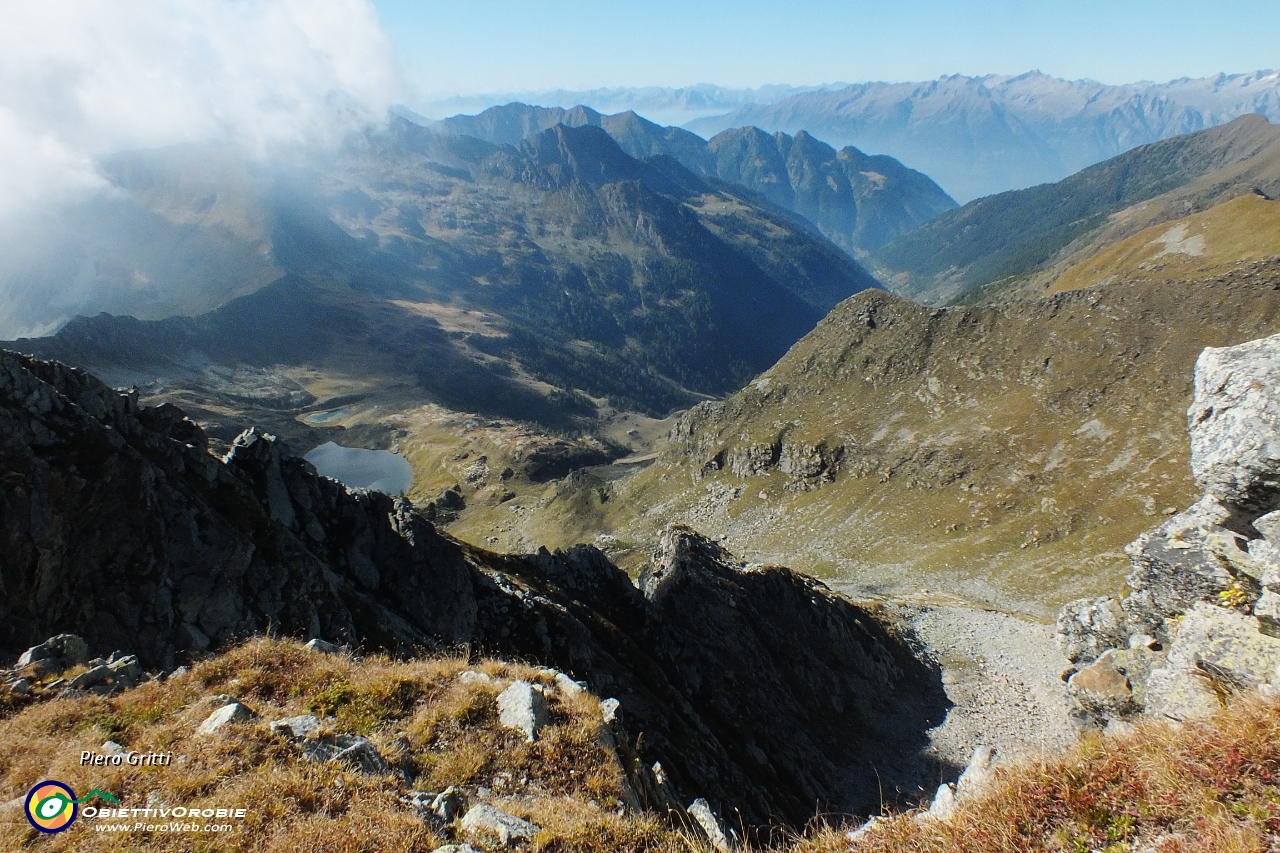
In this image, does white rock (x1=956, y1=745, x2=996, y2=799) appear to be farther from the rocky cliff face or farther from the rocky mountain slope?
the rocky mountain slope

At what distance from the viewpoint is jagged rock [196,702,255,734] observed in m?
10.7

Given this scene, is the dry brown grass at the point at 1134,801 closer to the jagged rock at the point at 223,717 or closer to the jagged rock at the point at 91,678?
the jagged rock at the point at 223,717

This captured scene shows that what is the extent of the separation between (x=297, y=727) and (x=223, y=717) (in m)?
1.21

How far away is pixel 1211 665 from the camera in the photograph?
1294 centimetres

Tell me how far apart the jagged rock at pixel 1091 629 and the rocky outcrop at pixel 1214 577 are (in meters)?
0.81

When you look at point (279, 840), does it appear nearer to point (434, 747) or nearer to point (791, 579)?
point (434, 747)

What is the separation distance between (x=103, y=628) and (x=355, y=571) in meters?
10.5

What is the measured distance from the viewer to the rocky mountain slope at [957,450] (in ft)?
255

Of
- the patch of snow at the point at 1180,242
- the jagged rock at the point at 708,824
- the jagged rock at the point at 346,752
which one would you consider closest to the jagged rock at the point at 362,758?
the jagged rock at the point at 346,752

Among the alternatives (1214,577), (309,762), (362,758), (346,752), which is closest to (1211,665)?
(1214,577)

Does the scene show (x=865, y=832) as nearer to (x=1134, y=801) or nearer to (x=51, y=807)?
(x=1134, y=801)

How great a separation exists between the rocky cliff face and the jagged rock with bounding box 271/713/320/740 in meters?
6.45

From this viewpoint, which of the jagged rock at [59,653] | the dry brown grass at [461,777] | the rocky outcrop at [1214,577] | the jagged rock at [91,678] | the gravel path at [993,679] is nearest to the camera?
the dry brown grass at [461,777]

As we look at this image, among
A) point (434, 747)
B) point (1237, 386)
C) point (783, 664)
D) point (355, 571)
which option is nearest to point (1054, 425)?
point (783, 664)
